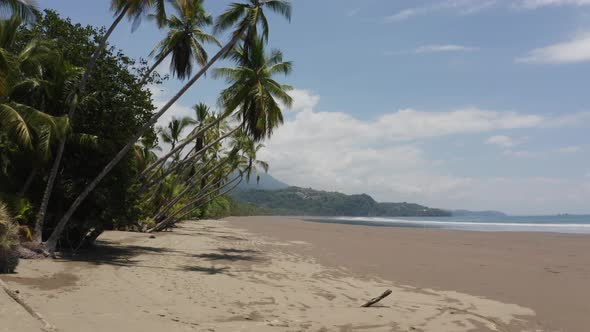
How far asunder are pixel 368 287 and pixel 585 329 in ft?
14.3

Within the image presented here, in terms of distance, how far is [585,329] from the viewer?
7145 millimetres

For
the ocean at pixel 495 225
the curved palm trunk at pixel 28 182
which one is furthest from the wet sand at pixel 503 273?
the ocean at pixel 495 225

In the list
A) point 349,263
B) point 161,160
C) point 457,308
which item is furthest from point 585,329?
point 161,160

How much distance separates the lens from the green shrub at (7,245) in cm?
805

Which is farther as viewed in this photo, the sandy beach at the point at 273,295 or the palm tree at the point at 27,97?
the palm tree at the point at 27,97

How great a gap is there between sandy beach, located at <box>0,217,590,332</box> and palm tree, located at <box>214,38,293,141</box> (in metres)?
5.36

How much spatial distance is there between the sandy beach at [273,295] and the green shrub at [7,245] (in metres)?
0.32

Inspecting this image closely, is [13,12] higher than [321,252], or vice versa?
[13,12]

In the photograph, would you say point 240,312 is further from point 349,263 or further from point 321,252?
point 321,252

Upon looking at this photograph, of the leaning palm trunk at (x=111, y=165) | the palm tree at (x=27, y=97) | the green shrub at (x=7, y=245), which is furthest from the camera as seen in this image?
the leaning palm trunk at (x=111, y=165)

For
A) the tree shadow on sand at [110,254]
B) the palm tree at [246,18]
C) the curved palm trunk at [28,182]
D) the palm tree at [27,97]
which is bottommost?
the tree shadow on sand at [110,254]

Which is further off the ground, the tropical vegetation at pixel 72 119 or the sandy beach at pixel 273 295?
the tropical vegetation at pixel 72 119

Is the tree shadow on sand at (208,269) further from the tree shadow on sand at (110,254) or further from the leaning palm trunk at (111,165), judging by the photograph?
the leaning palm trunk at (111,165)

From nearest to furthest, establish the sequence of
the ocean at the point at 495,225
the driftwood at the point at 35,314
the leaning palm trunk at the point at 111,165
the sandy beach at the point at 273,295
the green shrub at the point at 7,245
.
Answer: the driftwood at the point at 35,314
the sandy beach at the point at 273,295
the green shrub at the point at 7,245
the leaning palm trunk at the point at 111,165
the ocean at the point at 495,225
